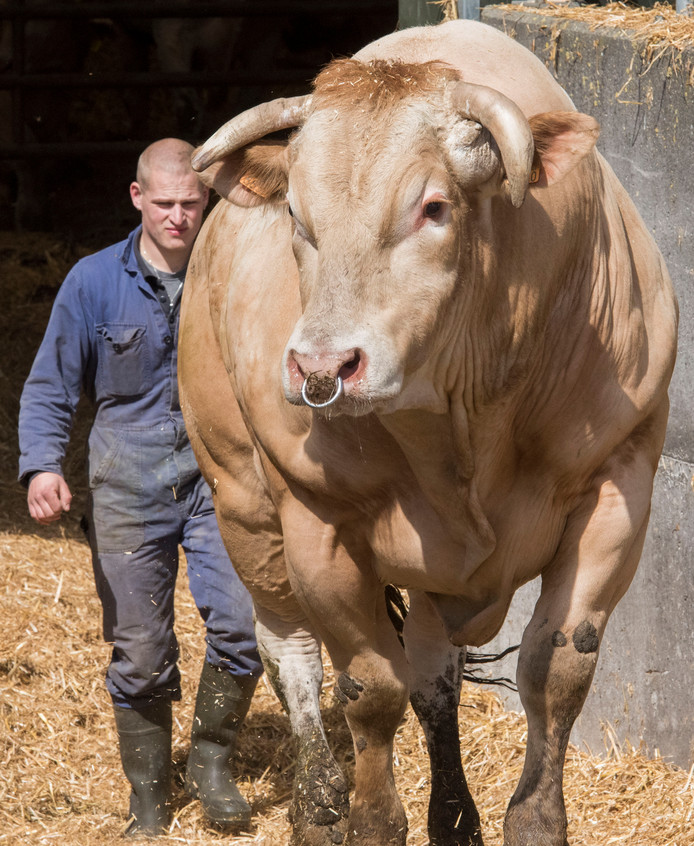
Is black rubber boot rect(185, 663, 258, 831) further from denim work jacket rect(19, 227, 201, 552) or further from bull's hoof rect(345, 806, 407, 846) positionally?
bull's hoof rect(345, 806, 407, 846)

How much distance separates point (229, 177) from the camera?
3.24 m

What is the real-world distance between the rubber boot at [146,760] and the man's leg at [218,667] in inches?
5.6

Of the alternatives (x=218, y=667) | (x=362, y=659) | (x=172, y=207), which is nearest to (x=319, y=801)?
(x=362, y=659)

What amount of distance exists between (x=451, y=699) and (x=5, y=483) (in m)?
4.64

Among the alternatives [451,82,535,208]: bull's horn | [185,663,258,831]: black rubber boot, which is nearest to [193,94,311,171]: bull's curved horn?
[451,82,535,208]: bull's horn

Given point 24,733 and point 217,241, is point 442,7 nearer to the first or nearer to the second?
point 217,241

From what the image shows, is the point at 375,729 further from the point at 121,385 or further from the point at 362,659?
the point at 121,385

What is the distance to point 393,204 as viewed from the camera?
8.89 ft

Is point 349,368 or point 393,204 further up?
point 393,204

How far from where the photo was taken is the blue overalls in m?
4.73

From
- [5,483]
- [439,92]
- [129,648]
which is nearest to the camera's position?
[439,92]

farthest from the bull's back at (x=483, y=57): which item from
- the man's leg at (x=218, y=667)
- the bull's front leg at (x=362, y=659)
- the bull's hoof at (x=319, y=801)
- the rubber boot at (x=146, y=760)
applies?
the rubber boot at (x=146, y=760)

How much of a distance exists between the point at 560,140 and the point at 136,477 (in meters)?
2.35

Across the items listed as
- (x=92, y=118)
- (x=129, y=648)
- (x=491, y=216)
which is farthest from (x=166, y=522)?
(x=92, y=118)
